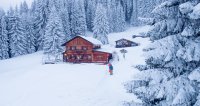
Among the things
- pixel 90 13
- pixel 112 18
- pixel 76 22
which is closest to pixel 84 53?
pixel 76 22

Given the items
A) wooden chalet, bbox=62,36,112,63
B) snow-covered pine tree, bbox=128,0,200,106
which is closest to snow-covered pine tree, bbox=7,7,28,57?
wooden chalet, bbox=62,36,112,63

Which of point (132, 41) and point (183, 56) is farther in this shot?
point (132, 41)

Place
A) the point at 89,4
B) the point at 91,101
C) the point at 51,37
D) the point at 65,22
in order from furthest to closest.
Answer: the point at 89,4, the point at 65,22, the point at 51,37, the point at 91,101

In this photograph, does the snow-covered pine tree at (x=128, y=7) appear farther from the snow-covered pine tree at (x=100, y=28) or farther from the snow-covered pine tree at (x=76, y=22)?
the snow-covered pine tree at (x=100, y=28)

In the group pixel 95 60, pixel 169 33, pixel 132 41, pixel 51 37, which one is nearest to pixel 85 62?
pixel 95 60

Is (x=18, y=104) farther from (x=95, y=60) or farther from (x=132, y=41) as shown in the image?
(x=132, y=41)

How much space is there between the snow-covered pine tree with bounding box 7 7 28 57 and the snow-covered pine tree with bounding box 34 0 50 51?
16.7ft

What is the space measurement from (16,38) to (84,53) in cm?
2399

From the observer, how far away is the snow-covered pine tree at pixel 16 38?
66562 millimetres

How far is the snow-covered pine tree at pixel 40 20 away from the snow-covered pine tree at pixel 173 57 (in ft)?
211

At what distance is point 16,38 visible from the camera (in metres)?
66.5

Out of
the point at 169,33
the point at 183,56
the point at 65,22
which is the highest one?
the point at 65,22

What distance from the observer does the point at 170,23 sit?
30.6 feet

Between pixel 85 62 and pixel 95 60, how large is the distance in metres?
2.29
